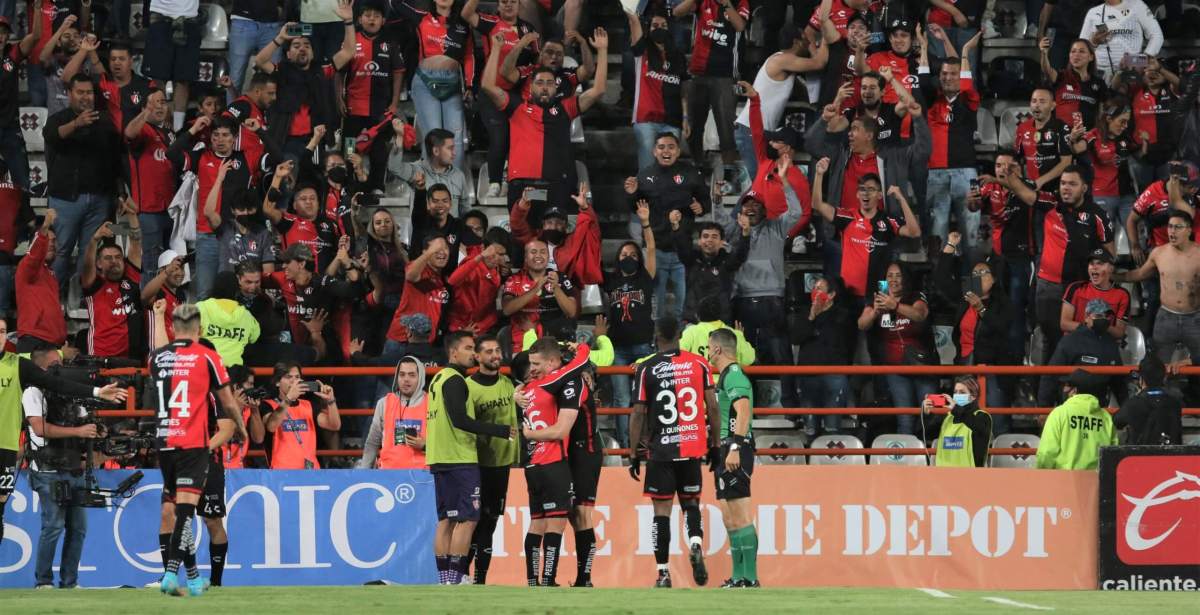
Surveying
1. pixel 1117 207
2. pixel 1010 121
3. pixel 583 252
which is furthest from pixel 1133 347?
pixel 583 252

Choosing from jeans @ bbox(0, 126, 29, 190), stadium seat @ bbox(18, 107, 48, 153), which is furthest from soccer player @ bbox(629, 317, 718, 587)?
stadium seat @ bbox(18, 107, 48, 153)

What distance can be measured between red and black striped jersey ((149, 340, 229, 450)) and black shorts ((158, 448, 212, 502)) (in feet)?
0.16

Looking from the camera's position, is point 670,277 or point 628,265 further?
point 670,277

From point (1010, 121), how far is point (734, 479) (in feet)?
27.2

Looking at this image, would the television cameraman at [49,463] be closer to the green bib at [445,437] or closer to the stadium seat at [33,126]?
the green bib at [445,437]

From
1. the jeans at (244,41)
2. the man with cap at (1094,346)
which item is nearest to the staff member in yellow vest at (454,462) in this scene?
the man with cap at (1094,346)

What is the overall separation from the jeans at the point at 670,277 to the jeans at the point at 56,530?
20.0ft

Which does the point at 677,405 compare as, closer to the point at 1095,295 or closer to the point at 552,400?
the point at 552,400

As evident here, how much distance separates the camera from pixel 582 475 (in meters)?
13.7

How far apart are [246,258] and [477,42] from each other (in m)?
4.38

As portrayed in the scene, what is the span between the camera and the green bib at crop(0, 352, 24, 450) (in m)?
13.7

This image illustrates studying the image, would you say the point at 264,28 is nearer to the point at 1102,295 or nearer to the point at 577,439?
the point at 577,439

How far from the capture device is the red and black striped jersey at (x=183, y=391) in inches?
467

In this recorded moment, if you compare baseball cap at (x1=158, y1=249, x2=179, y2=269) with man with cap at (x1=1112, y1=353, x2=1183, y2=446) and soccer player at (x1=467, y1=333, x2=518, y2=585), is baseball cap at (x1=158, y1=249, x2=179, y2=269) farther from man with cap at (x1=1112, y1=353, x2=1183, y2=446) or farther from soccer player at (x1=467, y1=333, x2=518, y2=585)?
man with cap at (x1=1112, y1=353, x2=1183, y2=446)
